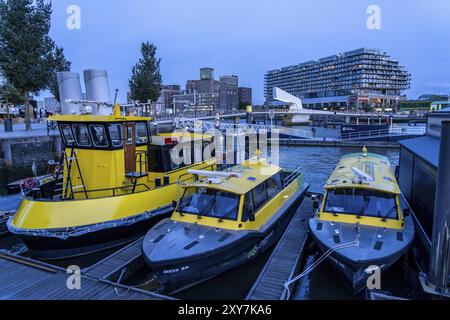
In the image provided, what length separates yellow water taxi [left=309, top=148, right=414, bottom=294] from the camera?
747cm

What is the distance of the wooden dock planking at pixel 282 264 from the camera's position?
24.2 ft

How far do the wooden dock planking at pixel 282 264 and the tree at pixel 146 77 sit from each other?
33024mm

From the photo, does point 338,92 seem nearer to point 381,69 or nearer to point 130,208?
point 381,69

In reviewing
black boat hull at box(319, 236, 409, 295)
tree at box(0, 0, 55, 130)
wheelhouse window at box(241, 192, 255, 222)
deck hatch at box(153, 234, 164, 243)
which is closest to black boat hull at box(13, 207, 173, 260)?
deck hatch at box(153, 234, 164, 243)

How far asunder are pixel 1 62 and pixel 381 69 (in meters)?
164

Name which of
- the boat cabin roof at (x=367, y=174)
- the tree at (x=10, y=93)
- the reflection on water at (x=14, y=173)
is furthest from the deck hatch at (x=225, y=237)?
the tree at (x=10, y=93)

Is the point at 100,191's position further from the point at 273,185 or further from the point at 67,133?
the point at 273,185

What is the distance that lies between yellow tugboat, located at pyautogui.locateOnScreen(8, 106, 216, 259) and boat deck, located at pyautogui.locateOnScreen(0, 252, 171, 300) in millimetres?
1479

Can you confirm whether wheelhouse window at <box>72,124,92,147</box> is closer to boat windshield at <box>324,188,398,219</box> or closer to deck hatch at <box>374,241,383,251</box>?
boat windshield at <box>324,188,398,219</box>

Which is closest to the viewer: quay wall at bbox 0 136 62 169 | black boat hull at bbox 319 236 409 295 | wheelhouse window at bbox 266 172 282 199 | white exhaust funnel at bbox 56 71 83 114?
black boat hull at bbox 319 236 409 295

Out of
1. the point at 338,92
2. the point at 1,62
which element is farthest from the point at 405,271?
the point at 338,92

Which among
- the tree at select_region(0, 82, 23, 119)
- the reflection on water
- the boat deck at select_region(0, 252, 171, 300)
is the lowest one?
the reflection on water

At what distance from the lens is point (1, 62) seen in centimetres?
3012

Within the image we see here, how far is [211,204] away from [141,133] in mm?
5039
